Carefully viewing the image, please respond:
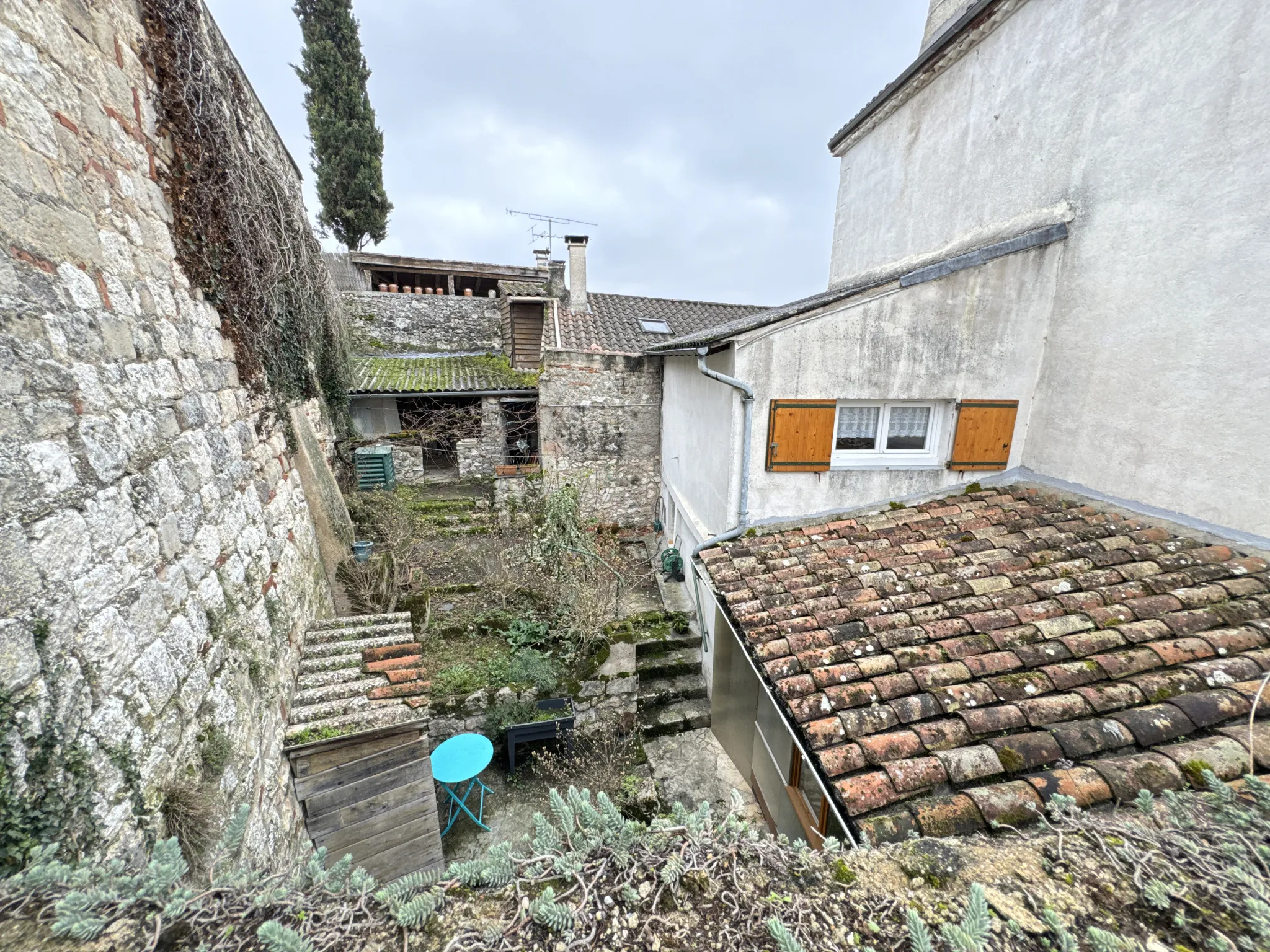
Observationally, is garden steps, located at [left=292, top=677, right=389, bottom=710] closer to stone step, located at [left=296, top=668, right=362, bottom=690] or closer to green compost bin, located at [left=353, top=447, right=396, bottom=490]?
stone step, located at [left=296, top=668, right=362, bottom=690]

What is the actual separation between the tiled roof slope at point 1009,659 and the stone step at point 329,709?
2.92 meters

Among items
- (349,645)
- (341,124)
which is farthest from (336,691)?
(341,124)

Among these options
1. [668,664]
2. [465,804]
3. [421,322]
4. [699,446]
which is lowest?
[465,804]

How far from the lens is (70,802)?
147 centimetres

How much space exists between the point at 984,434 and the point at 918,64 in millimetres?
4502

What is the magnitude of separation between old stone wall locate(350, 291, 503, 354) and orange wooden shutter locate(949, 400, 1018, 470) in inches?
515

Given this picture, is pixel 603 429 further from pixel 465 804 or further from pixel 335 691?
pixel 335 691

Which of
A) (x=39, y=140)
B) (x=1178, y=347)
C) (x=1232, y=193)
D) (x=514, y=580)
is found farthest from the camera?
(x=514, y=580)

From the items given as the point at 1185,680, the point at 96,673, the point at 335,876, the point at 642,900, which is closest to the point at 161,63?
the point at 96,673

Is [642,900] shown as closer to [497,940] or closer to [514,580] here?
[497,940]

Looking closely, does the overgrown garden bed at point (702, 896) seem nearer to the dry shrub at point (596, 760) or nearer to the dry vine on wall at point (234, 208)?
the dry vine on wall at point (234, 208)

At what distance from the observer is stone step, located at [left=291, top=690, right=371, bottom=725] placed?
3.22 metres

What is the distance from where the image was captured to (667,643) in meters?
6.89

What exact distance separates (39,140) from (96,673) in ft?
6.73
